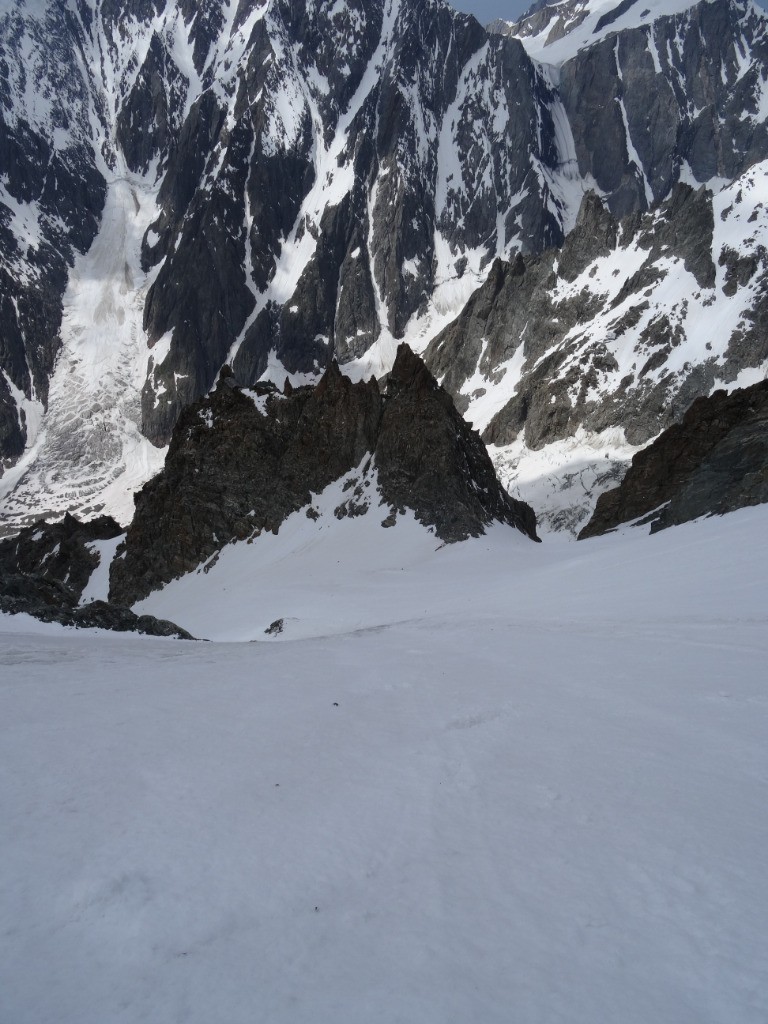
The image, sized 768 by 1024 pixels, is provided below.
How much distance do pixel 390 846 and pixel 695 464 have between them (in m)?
37.7

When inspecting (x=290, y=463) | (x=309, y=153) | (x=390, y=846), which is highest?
(x=309, y=153)

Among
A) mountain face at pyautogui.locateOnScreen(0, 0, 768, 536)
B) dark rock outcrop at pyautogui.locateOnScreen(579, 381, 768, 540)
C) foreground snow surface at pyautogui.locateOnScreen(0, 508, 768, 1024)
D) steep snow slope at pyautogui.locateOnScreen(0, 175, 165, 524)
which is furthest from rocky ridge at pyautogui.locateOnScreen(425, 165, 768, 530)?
steep snow slope at pyautogui.locateOnScreen(0, 175, 165, 524)

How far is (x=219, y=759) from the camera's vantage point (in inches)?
188

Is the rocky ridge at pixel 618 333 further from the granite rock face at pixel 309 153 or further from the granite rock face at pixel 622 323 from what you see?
the granite rock face at pixel 309 153

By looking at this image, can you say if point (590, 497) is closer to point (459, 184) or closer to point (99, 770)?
point (99, 770)

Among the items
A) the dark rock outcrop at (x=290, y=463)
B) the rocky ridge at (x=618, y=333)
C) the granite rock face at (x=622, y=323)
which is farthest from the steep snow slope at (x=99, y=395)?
the rocky ridge at (x=618, y=333)

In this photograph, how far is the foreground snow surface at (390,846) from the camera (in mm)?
2516

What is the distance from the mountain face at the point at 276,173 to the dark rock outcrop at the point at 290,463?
2794 inches

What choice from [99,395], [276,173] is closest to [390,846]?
[99,395]

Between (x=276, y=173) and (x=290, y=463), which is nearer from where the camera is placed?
(x=290, y=463)

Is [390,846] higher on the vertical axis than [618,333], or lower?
lower

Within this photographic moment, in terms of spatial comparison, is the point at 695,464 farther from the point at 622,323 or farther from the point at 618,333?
the point at 622,323

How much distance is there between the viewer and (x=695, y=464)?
3662cm

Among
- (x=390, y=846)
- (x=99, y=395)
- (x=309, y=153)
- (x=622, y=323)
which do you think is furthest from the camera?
(x=309, y=153)
